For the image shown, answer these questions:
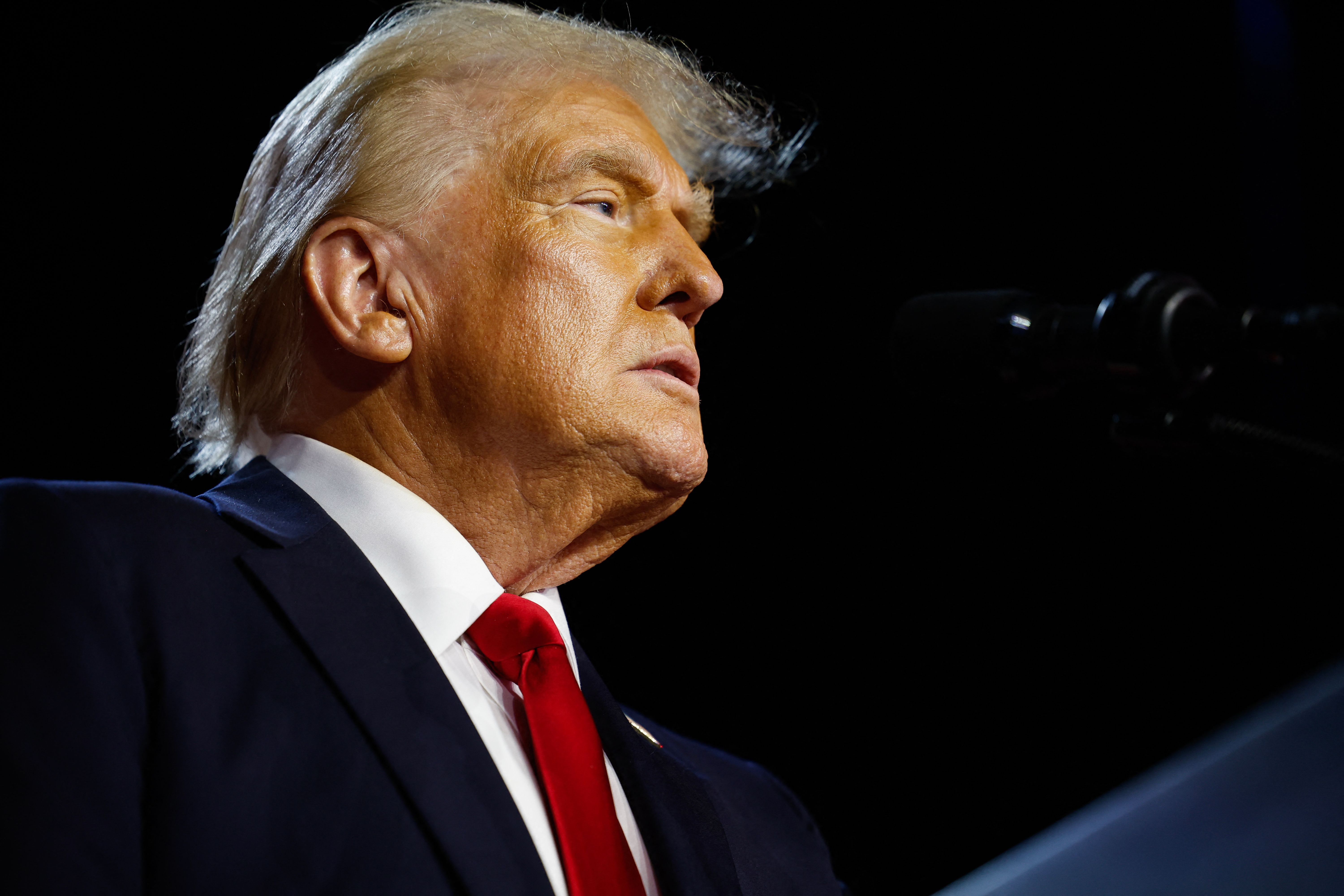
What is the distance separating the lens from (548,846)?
1.23m

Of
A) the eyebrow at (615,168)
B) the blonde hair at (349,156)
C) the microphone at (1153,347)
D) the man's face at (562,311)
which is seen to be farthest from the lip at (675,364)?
the microphone at (1153,347)

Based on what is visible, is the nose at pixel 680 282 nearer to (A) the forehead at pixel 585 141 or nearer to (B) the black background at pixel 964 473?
(A) the forehead at pixel 585 141

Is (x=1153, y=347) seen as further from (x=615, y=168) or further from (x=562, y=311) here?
(x=615, y=168)

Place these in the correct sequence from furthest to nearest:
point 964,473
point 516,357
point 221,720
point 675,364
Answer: point 964,473 → point 675,364 → point 516,357 → point 221,720

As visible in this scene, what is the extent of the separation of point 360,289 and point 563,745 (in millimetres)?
717

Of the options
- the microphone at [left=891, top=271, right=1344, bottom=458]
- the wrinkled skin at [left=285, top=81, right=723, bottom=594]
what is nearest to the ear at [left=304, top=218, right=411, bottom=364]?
the wrinkled skin at [left=285, top=81, right=723, bottom=594]

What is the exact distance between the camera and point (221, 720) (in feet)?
3.45

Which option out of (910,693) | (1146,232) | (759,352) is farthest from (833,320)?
(910,693)

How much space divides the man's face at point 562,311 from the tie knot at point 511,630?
199 mm

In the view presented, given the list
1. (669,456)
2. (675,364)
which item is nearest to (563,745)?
(669,456)

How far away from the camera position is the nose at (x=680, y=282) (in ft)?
5.12

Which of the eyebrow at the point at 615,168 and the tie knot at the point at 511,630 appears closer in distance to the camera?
the tie knot at the point at 511,630

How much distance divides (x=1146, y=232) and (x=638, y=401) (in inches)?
65.9

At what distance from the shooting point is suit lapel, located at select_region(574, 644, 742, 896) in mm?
1389
